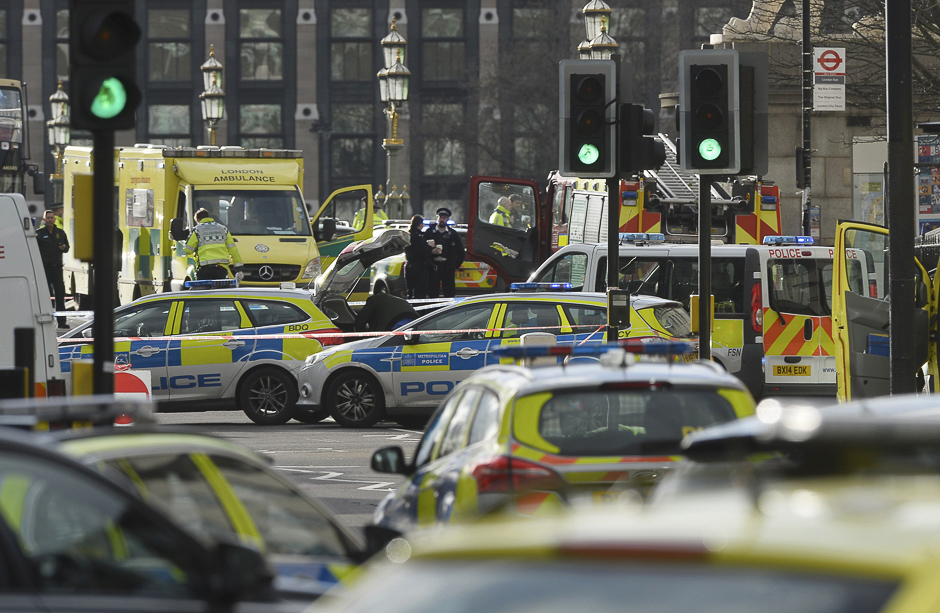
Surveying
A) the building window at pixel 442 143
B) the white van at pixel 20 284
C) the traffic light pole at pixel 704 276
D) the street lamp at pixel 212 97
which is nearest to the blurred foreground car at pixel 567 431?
the traffic light pole at pixel 704 276

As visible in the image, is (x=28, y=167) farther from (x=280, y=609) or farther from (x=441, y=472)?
(x=280, y=609)

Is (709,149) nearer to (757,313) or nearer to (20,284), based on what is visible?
(20,284)

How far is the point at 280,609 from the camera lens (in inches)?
170

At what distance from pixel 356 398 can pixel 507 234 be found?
10.6 m

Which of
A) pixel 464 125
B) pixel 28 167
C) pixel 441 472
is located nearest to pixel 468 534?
pixel 441 472

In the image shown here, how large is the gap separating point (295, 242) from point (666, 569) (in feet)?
77.7

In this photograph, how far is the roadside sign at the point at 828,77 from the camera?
899 inches

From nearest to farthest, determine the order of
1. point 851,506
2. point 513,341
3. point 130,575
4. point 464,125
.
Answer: point 851,506 < point 130,575 < point 513,341 < point 464,125

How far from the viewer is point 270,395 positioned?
17375 mm

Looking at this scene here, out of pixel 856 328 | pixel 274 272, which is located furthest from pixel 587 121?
pixel 274 272

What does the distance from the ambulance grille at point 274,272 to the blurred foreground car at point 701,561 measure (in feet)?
74.0

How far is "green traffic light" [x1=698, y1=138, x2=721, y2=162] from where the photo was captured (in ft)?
37.3

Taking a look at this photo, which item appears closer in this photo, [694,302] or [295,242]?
[694,302]

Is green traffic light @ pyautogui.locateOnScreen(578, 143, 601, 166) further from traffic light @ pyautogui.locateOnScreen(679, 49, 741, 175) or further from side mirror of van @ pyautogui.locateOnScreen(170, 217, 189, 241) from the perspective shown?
side mirror of van @ pyautogui.locateOnScreen(170, 217, 189, 241)
